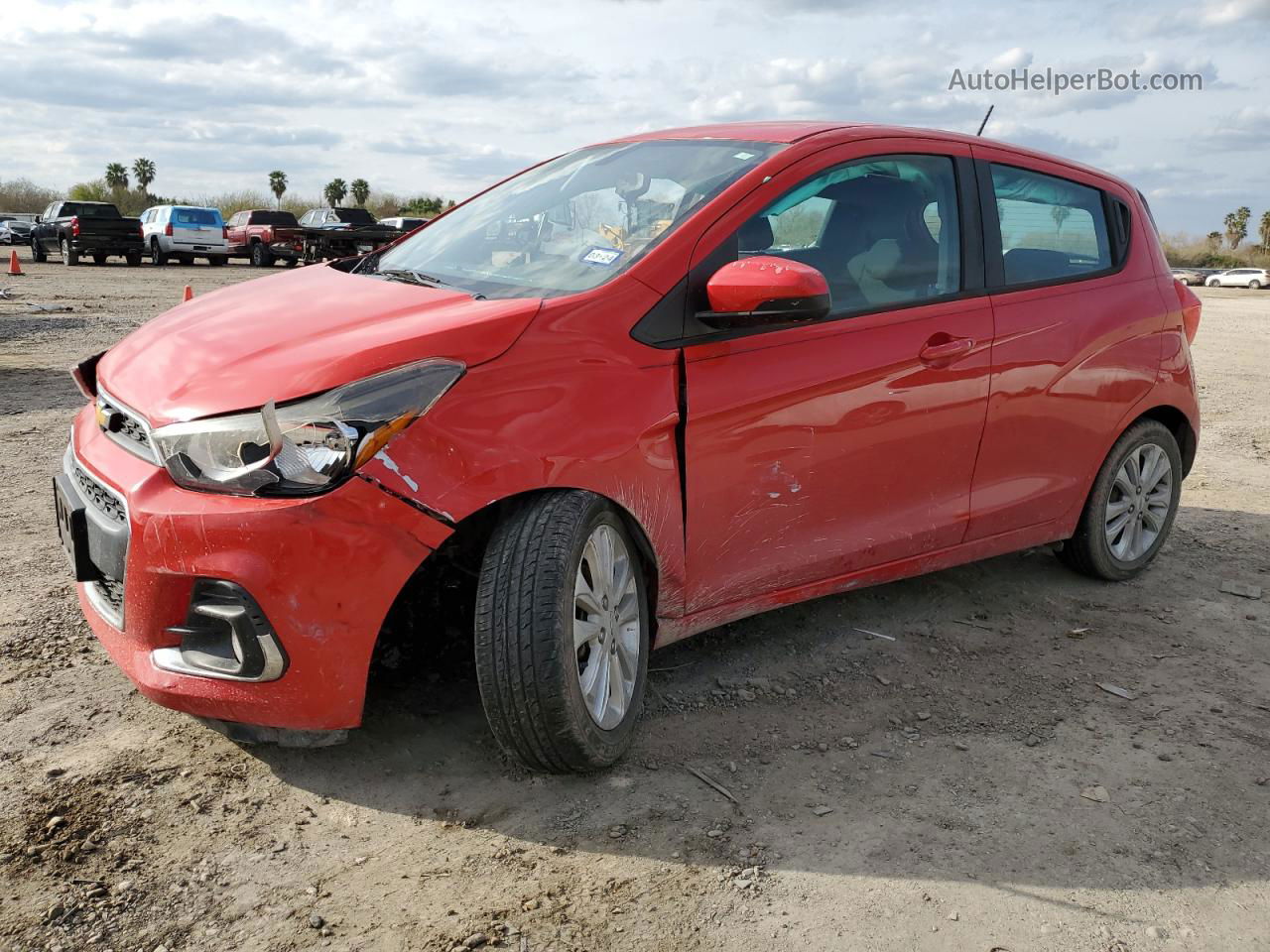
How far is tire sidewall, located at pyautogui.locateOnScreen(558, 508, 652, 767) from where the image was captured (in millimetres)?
2828

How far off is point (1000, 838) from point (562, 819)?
106 cm

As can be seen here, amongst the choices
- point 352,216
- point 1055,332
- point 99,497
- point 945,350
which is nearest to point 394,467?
point 99,497

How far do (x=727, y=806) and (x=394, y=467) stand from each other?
1.19 m

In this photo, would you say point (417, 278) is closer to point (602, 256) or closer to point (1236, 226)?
point (602, 256)

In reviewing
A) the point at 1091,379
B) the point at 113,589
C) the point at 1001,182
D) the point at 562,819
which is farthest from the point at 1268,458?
the point at 113,589

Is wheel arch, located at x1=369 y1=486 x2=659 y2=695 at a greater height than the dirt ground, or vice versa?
wheel arch, located at x1=369 y1=486 x2=659 y2=695

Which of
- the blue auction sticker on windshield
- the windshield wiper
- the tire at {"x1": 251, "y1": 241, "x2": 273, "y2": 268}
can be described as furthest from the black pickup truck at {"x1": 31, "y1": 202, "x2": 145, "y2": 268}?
the blue auction sticker on windshield

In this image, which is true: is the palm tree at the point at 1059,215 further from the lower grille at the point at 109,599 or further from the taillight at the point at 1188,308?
the lower grille at the point at 109,599

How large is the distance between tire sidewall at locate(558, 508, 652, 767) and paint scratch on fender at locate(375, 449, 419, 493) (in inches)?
16.5

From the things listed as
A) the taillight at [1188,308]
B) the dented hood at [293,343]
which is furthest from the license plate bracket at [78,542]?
the taillight at [1188,308]

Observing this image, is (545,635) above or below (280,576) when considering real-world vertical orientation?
below

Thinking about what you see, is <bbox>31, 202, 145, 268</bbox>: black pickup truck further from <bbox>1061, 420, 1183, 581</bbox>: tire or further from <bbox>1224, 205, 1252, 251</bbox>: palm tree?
<bbox>1224, 205, 1252, 251</bbox>: palm tree

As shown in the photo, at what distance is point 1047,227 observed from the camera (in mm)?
4332

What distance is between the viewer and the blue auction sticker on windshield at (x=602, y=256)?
10.8 ft
